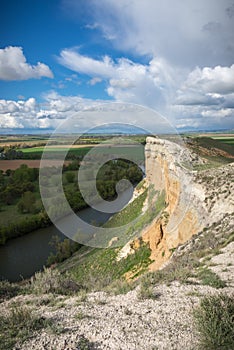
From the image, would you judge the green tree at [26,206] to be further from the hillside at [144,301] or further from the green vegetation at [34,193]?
the hillside at [144,301]

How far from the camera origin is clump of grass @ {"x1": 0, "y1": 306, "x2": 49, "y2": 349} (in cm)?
457

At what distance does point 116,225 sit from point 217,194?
16374mm

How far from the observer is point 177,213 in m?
16.2

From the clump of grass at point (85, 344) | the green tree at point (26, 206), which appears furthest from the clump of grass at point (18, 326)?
the green tree at point (26, 206)

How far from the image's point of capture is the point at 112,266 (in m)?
17.8

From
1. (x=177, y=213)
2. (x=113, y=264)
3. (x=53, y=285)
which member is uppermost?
(x=53, y=285)

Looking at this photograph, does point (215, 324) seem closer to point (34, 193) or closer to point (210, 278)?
point (210, 278)

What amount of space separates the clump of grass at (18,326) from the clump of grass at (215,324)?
2.81 meters

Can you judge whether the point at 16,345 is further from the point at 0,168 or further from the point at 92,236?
the point at 0,168

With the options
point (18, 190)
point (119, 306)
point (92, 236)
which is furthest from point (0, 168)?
point (119, 306)

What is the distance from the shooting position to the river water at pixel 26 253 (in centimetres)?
2661

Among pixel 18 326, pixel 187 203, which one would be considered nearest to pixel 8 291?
pixel 18 326

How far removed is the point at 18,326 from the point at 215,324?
3.53 meters

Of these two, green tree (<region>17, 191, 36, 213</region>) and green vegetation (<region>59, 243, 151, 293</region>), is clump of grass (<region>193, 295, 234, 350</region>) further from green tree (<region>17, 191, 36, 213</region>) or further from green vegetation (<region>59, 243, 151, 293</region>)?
green tree (<region>17, 191, 36, 213</region>)
